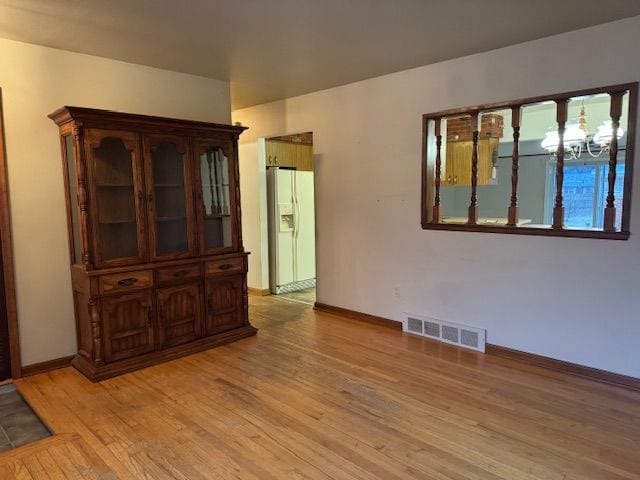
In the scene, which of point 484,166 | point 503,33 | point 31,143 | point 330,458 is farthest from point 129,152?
point 484,166

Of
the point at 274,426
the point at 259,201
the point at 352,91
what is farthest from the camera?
the point at 259,201

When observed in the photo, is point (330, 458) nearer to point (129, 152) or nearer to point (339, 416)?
point (339, 416)

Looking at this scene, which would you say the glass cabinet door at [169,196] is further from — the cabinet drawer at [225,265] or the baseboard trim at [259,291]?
the baseboard trim at [259,291]

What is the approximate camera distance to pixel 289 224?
5957 mm

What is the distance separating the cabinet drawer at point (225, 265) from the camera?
3.89 m

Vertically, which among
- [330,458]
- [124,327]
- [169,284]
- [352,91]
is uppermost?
[352,91]

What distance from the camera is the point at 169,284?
3613 millimetres

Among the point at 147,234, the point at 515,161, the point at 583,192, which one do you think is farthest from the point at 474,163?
the point at 583,192

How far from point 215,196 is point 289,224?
2.05m

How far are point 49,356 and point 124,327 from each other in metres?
0.68

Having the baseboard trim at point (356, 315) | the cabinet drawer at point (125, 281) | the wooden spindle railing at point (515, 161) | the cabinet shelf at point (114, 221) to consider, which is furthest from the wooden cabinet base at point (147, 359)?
the wooden spindle railing at point (515, 161)

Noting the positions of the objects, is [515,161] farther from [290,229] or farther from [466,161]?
[290,229]

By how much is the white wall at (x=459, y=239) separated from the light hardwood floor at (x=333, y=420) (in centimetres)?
42

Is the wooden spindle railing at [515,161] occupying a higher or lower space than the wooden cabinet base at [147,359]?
higher
